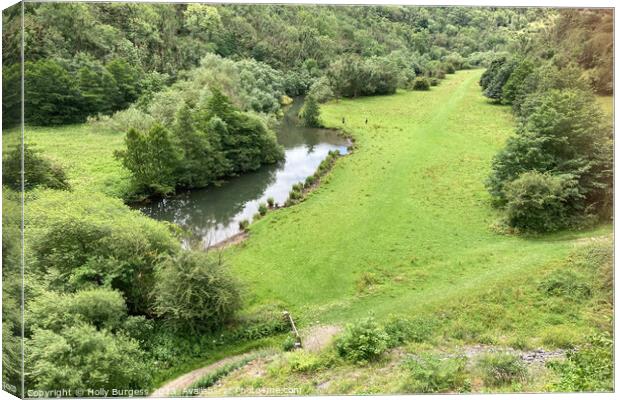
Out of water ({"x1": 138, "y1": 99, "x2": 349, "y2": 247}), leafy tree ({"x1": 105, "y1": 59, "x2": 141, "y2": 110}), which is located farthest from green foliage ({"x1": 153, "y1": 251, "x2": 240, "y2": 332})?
leafy tree ({"x1": 105, "y1": 59, "x2": 141, "y2": 110})

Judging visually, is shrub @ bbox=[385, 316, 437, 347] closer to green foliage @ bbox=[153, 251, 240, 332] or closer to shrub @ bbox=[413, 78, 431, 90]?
green foliage @ bbox=[153, 251, 240, 332]

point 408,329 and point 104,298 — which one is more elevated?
point 104,298

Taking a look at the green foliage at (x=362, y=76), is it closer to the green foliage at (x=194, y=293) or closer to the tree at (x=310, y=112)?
the tree at (x=310, y=112)

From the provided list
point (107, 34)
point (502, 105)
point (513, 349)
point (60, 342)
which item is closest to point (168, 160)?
point (107, 34)

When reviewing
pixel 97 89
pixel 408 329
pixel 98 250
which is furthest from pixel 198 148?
pixel 408 329

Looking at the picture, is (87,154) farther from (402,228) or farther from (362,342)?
(362,342)
